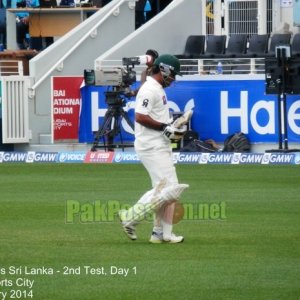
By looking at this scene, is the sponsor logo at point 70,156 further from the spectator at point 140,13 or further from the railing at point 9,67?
the spectator at point 140,13

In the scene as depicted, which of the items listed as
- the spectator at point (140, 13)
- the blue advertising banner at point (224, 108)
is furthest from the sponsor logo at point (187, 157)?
the spectator at point (140, 13)

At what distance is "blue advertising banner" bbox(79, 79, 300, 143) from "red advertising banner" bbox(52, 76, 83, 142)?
32 centimetres

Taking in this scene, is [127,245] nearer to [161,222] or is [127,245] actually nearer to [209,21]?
[161,222]

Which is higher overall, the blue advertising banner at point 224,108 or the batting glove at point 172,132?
the batting glove at point 172,132

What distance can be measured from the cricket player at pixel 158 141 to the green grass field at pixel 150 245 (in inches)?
15.8

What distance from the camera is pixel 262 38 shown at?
34375 millimetres

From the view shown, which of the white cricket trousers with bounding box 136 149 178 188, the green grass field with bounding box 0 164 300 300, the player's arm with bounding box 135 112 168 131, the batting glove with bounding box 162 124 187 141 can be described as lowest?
the green grass field with bounding box 0 164 300 300

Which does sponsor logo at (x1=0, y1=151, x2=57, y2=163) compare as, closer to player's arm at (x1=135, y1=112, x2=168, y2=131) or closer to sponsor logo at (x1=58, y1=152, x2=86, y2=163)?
sponsor logo at (x1=58, y1=152, x2=86, y2=163)

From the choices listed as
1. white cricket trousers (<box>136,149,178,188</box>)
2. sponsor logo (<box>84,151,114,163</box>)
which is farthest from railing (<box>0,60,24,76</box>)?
white cricket trousers (<box>136,149,178,188</box>)

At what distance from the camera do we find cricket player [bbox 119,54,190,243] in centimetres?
1469

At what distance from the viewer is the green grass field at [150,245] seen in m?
11.8

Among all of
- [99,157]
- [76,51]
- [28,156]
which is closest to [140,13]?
[76,51]

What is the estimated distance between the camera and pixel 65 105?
3388 cm

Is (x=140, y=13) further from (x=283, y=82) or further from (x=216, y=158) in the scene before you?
(x=216, y=158)
